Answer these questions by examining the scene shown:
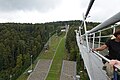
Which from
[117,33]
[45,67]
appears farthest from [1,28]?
[117,33]

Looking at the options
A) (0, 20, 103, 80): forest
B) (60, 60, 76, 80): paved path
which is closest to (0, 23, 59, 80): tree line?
(0, 20, 103, 80): forest

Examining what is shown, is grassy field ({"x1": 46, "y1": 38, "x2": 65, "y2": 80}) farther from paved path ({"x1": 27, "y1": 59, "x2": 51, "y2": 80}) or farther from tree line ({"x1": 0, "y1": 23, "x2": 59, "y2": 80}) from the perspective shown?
tree line ({"x1": 0, "y1": 23, "x2": 59, "y2": 80})

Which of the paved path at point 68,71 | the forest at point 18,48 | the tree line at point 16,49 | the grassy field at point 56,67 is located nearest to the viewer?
the paved path at point 68,71

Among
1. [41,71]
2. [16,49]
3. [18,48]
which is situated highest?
[18,48]

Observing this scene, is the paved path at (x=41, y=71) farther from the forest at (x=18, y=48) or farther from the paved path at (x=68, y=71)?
the forest at (x=18, y=48)

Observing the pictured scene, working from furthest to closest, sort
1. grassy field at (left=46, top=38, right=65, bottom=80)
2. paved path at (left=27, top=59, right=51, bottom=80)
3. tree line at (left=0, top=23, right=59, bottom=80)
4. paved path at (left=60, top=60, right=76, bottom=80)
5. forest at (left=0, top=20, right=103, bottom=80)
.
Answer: tree line at (left=0, top=23, right=59, bottom=80) → forest at (left=0, top=20, right=103, bottom=80) → grassy field at (left=46, top=38, right=65, bottom=80) → paved path at (left=27, top=59, right=51, bottom=80) → paved path at (left=60, top=60, right=76, bottom=80)

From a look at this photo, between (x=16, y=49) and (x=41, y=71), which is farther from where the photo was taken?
(x=16, y=49)

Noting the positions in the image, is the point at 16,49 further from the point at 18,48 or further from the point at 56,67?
the point at 56,67

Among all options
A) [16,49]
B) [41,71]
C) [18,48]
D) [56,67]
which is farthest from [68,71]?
[16,49]

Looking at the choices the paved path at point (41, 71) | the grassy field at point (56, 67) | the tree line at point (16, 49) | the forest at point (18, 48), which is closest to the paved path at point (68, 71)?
the grassy field at point (56, 67)
